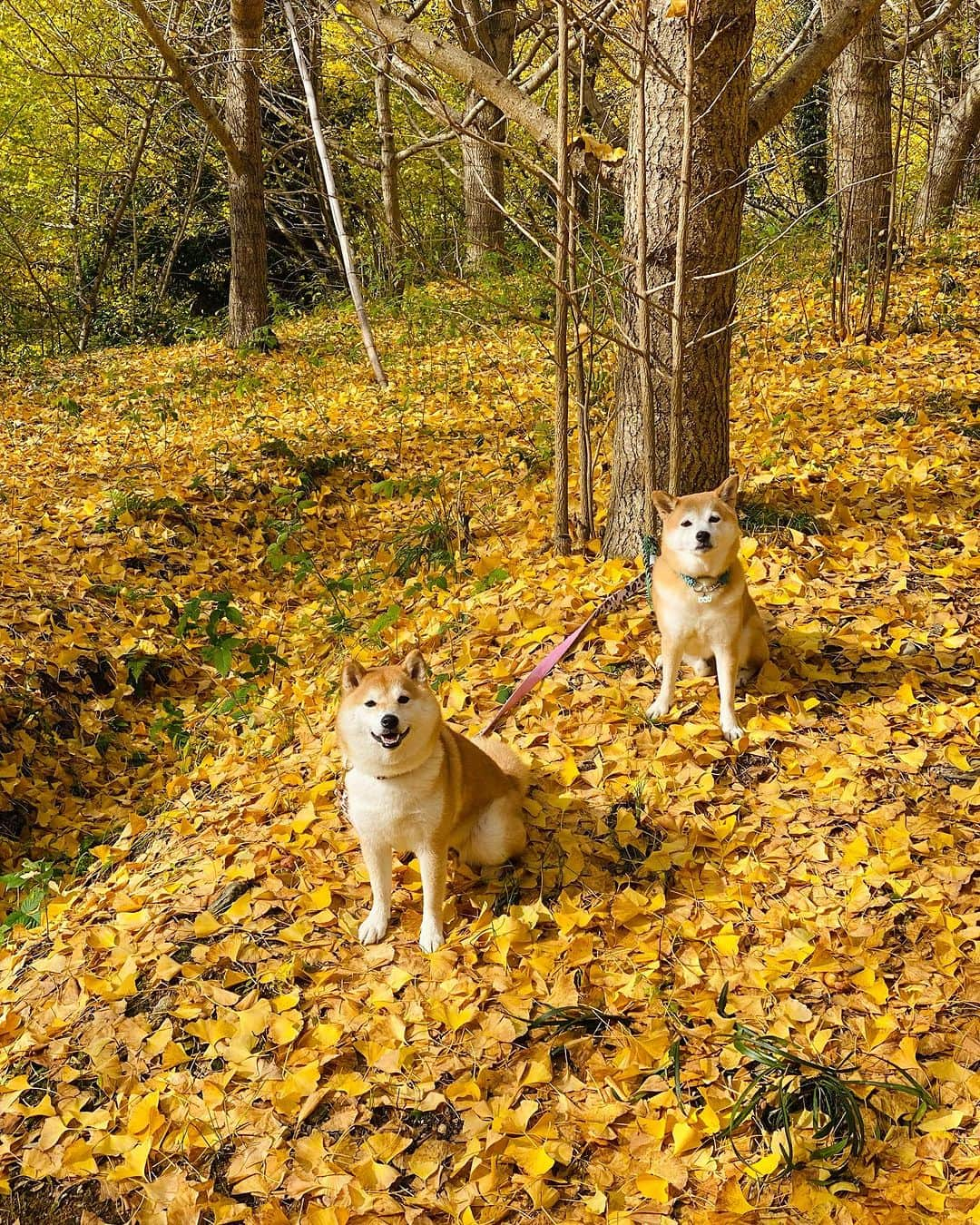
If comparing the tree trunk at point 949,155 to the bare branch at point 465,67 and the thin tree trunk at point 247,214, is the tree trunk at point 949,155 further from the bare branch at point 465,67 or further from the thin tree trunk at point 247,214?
the bare branch at point 465,67

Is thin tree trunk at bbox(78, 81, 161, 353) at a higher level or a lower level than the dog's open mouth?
higher

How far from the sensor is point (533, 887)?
150 inches

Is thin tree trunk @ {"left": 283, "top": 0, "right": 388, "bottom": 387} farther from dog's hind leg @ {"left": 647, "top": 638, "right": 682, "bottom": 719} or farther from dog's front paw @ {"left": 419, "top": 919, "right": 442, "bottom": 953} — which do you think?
dog's front paw @ {"left": 419, "top": 919, "right": 442, "bottom": 953}

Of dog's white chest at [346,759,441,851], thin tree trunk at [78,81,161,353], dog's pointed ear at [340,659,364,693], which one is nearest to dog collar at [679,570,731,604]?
dog's white chest at [346,759,441,851]

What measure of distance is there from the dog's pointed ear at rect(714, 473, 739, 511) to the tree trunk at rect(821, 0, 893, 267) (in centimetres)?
593

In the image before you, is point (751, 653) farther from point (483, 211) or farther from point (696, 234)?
point (483, 211)

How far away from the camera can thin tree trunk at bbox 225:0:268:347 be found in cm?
1247

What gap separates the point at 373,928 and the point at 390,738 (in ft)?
2.87

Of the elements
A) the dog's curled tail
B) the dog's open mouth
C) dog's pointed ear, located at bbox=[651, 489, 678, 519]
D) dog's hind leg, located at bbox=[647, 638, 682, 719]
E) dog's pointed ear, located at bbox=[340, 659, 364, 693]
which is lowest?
the dog's curled tail

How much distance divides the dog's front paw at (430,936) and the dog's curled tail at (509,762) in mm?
748

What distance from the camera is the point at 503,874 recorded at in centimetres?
389

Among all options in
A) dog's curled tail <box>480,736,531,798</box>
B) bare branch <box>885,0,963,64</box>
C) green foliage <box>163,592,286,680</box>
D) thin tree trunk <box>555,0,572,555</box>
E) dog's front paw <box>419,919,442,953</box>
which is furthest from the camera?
bare branch <box>885,0,963,64</box>

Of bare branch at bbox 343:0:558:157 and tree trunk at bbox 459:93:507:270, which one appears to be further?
tree trunk at bbox 459:93:507:270

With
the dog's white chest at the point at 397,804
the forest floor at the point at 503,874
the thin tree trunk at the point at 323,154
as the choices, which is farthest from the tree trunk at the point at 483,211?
the dog's white chest at the point at 397,804
